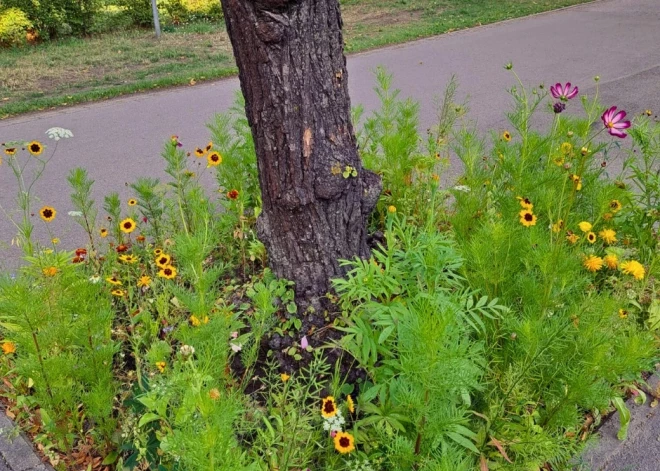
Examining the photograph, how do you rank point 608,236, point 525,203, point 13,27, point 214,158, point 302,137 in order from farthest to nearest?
point 13,27 → point 214,158 → point 608,236 → point 525,203 → point 302,137

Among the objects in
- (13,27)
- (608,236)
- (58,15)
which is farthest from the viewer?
(58,15)

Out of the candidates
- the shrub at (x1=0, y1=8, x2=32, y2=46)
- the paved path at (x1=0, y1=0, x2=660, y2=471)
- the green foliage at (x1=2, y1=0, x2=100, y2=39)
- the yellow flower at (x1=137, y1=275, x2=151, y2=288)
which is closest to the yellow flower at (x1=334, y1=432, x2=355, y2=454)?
the paved path at (x1=0, y1=0, x2=660, y2=471)

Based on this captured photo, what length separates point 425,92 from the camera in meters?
7.43

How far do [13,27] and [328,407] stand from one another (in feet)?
41.7

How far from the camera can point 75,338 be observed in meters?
Answer: 2.12

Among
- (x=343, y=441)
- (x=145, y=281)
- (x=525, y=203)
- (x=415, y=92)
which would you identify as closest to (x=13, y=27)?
(x=415, y=92)

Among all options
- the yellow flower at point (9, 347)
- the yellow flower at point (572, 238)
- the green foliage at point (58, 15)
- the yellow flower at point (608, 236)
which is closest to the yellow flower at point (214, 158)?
the yellow flower at point (9, 347)

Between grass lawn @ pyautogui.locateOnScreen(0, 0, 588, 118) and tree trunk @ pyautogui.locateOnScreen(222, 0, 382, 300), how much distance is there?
19.2ft

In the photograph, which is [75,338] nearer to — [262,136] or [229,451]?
[229,451]

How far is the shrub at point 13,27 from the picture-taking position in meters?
11.5

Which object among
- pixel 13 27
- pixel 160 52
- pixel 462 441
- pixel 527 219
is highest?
pixel 13 27

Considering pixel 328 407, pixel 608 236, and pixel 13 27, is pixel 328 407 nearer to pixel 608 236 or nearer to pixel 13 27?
pixel 608 236

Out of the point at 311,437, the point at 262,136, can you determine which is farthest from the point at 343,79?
the point at 311,437

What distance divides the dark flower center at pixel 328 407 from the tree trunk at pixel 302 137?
32.0 inches
